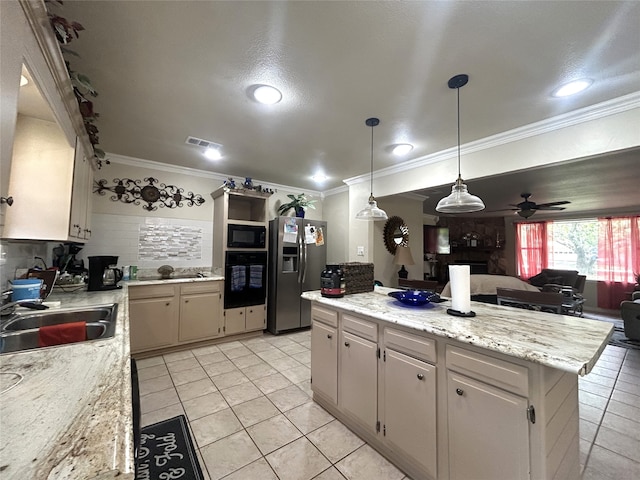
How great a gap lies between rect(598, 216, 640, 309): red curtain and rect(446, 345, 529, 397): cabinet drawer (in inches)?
291

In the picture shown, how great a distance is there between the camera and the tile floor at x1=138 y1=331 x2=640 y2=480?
5.30 ft

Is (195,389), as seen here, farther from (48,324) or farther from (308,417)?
(48,324)

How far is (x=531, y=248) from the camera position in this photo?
7.31 m

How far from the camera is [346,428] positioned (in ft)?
6.44

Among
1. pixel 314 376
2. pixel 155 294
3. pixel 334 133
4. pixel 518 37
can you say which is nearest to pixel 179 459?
pixel 314 376

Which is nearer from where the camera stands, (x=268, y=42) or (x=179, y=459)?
(x=268, y=42)

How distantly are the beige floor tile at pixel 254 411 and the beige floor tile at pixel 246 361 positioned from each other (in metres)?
0.71

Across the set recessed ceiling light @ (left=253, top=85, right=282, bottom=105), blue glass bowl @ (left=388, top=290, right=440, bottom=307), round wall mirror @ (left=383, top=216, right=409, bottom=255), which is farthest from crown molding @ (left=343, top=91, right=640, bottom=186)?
recessed ceiling light @ (left=253, top=85, right=282, bottom=105)

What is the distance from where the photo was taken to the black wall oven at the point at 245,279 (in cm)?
370

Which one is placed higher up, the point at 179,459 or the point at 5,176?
the point at 5,176

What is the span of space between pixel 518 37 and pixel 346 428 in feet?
8.74

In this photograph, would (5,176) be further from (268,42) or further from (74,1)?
(268,42)

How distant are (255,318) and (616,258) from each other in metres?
7.99

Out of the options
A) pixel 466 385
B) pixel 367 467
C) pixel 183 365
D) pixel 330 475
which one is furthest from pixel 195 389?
pixel 466 385
